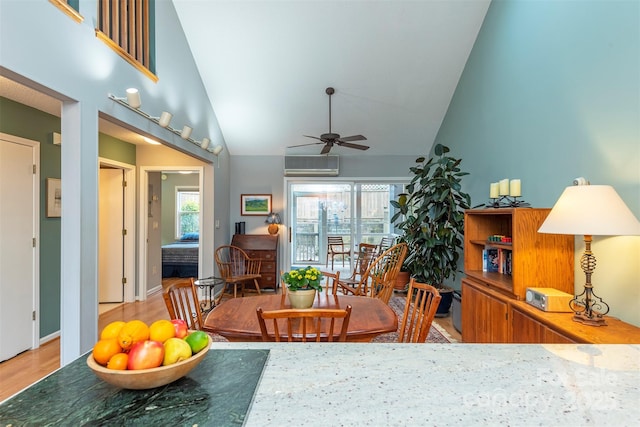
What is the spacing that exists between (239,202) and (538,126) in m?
4.57

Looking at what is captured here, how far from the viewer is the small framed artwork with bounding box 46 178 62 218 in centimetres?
337

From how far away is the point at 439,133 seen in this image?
16.9 feet

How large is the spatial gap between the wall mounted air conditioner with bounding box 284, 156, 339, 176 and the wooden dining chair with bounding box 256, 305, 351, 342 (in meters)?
4.00

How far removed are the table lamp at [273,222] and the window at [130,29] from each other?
3049 millimetres

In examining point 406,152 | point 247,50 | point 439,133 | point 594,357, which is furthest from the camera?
point 406,152

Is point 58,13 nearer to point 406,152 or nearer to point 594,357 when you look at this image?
point 594,357

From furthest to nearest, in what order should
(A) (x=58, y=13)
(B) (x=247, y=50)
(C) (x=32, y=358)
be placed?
(B) (x=247, y=50), (C) (x=32, y=358), (A) (x=58, y=13)

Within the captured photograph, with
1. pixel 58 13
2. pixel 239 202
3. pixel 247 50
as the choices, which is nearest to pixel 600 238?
pixel 58 13

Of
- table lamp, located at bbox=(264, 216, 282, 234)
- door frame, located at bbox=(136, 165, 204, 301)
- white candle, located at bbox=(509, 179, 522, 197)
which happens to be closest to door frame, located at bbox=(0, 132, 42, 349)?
door frame, located at bbox=(136, 165, 204, 301)

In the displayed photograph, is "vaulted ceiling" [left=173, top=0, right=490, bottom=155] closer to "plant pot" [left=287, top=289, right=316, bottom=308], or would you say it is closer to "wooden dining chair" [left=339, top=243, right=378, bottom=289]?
"wooden dining chair" [left=339, top=243, right=378, bottom=289]

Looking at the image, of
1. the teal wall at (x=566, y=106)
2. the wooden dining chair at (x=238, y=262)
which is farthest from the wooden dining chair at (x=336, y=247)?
the teal wall at (x=566, y=106)

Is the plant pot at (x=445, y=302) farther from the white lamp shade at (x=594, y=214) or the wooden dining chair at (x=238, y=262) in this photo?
the wooden dining chair at (x=238, y=262)

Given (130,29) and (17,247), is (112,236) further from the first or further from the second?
(130,29)

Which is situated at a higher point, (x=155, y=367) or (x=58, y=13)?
(x=58, y=13)
